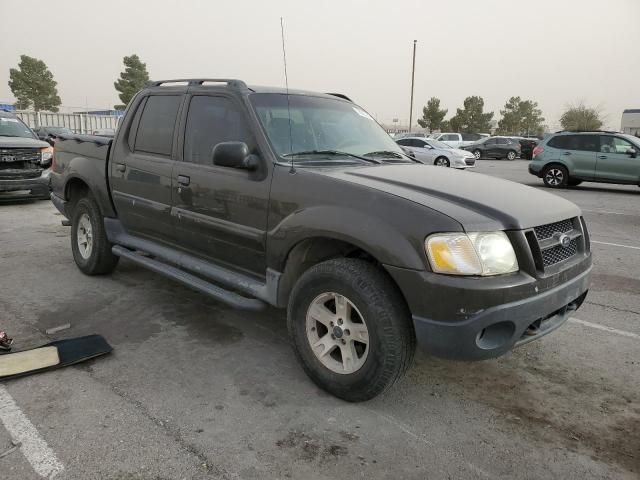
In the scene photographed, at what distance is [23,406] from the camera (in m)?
2.84

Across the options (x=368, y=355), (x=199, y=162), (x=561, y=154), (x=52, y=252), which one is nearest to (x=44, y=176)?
(x=52, y=252)

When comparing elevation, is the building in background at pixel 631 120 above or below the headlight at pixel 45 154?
above

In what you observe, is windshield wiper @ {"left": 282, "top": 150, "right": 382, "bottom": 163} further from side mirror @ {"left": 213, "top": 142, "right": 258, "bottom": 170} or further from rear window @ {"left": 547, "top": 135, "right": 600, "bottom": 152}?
rear window @ {"left": 547, "top": 135, "right": 600, "bottom": 152}

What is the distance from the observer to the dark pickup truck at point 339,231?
2.53 meters

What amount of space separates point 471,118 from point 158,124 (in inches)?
2686

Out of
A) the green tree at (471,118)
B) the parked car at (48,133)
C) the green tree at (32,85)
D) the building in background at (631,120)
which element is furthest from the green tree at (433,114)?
the parked car at (48,133)

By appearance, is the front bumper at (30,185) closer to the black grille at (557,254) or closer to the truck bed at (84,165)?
the truck bed at (84,165)

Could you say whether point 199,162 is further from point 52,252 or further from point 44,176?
point 44,176

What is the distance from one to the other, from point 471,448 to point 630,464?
759mm

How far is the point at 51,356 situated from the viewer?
3.35 meters

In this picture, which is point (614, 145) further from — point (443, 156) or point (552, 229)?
point (552, 229)

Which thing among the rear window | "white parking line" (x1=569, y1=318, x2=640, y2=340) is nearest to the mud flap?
"white parking line" (x1=569, y1=318, x2=640, y2=340)

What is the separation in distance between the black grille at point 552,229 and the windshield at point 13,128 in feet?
34.0

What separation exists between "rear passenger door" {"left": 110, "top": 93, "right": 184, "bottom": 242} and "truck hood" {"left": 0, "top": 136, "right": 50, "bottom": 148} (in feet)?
18.9
